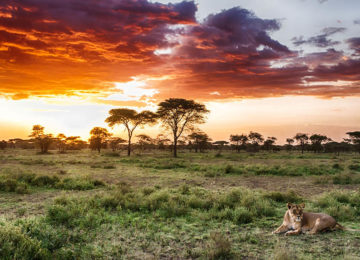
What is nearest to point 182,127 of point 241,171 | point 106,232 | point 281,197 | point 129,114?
point 129,114

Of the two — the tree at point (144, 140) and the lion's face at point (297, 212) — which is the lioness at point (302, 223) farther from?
the tree at point (144, 140)

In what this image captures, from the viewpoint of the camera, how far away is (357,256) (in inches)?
215

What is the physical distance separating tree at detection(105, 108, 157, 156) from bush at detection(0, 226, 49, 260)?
51.4 meters

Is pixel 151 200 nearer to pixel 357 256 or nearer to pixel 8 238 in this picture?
pixel 8 238

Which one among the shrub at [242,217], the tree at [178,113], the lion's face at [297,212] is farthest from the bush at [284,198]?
the tree at [178,113]

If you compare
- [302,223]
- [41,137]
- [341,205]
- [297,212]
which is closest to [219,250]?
[297,212]

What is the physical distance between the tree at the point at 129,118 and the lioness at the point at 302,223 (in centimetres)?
5096

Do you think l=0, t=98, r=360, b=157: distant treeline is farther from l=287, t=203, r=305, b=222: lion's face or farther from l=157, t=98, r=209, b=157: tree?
l=287, t=203, r=305, b=222: lion's face

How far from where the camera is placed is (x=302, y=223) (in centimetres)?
694

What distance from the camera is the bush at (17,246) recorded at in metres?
4.89

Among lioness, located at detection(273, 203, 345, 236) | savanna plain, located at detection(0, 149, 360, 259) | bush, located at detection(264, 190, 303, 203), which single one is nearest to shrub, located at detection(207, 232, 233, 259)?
savanna plain, located at detection(0, 149, 360, 259)

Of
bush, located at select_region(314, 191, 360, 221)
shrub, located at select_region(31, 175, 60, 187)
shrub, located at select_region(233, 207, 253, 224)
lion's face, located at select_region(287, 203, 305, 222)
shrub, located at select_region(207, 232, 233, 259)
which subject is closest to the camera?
shrub, located at select_region(207, 232, 233, 259)

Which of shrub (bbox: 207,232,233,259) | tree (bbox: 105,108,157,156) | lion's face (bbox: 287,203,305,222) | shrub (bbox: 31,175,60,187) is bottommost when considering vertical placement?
shrub (bbox: 31,175,60,187)

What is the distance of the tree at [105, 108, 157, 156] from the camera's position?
5703 centimetres
